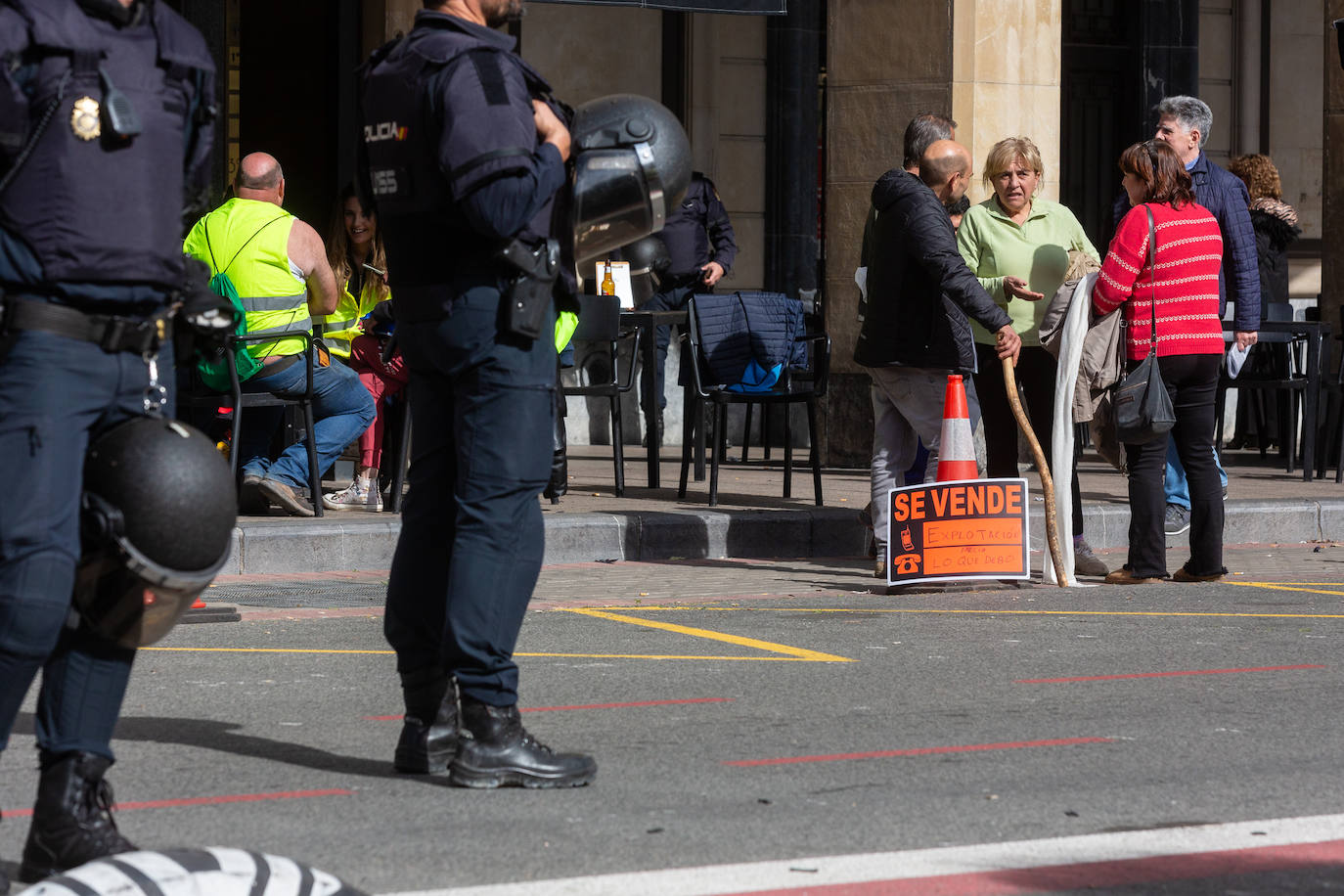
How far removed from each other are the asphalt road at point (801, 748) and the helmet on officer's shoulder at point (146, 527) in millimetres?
621

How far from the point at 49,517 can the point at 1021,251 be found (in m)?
6.05

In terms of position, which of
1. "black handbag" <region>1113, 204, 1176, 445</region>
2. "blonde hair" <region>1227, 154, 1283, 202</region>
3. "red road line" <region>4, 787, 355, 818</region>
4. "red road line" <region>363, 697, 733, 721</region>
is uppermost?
"blonde hair" <region>1227, 154, 1283, 202</region>

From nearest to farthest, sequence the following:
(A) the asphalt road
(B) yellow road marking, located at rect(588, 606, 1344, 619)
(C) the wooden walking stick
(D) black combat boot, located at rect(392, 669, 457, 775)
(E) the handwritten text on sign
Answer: (A) the asphalt road
(D) black combat boot, located at rect(392, 669, 457, 775)
(B) yellow road marking, located at rect(588, 606, 1344, 619)
(E) the handwritten text on sign
(C) the wooden walking stick

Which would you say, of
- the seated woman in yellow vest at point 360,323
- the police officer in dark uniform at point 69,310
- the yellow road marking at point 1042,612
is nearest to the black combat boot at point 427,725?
the police officer in dark uniform at point 69,310

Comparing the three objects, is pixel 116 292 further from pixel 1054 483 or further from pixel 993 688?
pixel 1054 483

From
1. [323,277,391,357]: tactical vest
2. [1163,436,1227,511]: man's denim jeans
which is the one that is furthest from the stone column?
[323,277,391,357]: tactical vest

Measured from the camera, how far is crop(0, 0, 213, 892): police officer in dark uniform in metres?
3.74

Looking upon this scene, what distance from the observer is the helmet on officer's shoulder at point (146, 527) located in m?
3.81

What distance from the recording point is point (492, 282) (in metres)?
4.75

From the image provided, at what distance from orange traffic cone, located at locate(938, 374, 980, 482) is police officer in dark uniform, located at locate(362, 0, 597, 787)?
13.0ft

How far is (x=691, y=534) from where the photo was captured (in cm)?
1005

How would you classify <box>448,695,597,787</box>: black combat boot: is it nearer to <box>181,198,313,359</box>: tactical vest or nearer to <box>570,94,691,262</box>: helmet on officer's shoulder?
<box>570,94,691,262</box>: helmet on officer's shoulder

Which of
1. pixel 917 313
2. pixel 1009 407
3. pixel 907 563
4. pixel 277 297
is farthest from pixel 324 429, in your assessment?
pixel 1009 407

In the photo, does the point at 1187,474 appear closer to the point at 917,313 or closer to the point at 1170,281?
the point at 1170,281
